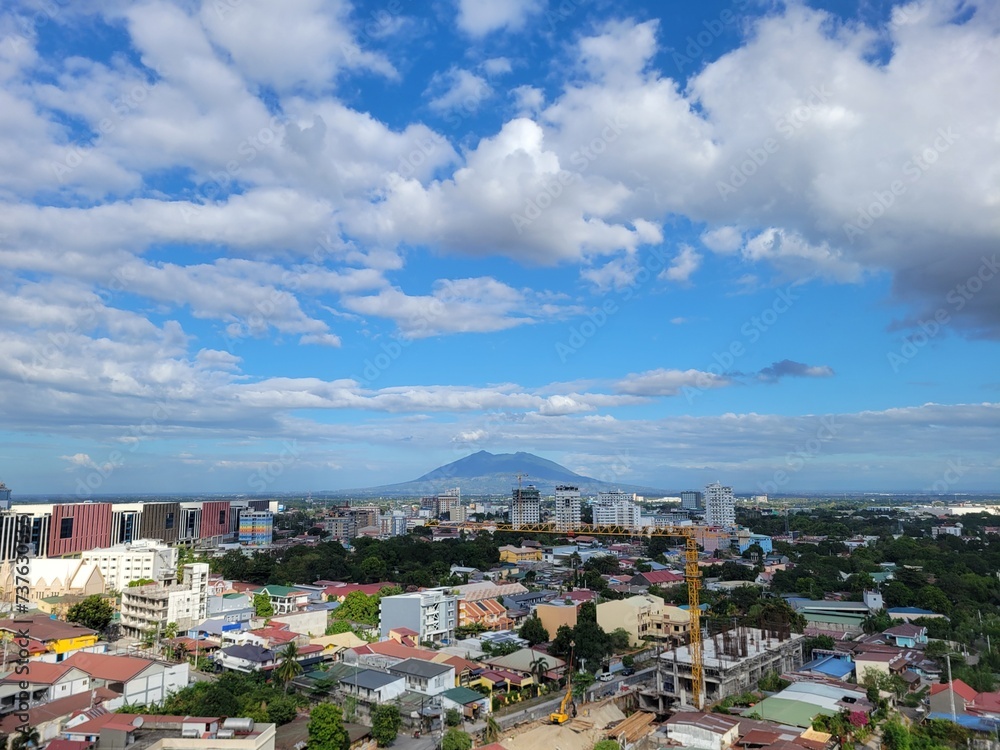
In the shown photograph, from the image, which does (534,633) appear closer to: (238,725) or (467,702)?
(467,702)

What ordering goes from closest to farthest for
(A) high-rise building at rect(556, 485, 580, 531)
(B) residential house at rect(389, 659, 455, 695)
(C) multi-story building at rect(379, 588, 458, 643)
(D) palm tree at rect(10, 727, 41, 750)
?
(D) palm tree at rect(10, 727, 41, 750), (B) residential house at rect(389, 659, 455, 695), (C) multi-story building at rect(379, 588, 458, 643), (A) high-rise building at rect(556, 485, 580, 531)

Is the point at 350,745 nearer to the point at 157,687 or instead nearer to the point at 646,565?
the point at 157,687

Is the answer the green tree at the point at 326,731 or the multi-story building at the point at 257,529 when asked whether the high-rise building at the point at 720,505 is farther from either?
the green tree at the point at 326,731

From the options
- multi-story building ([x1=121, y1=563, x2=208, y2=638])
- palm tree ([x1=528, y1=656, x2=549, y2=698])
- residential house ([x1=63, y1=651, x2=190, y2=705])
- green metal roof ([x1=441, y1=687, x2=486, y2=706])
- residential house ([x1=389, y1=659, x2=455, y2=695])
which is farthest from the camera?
multi-story building ([x1=121, y1=563, x2=208, y2=638])

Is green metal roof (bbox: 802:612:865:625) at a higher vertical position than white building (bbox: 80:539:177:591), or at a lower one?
lower

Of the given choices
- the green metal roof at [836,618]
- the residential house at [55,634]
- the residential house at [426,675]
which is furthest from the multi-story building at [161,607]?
the green metal roof at [836,618]

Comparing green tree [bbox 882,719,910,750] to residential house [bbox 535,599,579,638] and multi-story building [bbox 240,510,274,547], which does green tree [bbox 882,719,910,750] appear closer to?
residential house [bbox 535,599,579,638]

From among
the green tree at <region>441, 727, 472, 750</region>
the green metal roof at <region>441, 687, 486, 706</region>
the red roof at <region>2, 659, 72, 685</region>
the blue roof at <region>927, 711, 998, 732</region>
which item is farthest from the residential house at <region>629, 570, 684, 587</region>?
the red roof at <region>2, 659, 72, 685</region>
